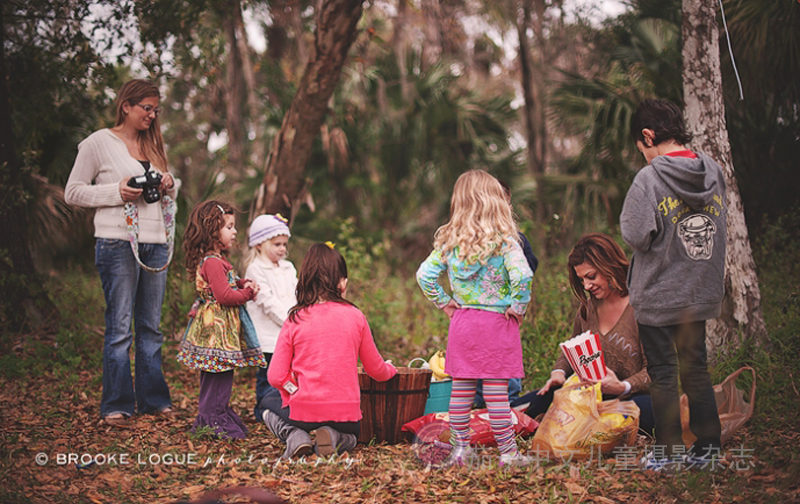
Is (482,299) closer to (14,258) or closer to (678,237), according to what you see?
(678,237)

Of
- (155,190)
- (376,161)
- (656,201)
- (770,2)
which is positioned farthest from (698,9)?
(376,161)

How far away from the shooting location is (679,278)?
319 centimetres

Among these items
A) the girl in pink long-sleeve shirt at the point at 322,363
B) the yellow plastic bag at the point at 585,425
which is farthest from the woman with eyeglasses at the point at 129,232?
the yellow plastic bag at the point at 585,425

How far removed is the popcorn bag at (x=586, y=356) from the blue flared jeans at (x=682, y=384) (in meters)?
0.36

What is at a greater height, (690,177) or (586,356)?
(690,177)

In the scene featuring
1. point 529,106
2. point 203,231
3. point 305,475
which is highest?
point 529,106

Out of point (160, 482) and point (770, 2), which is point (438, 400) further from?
point (770, 2)

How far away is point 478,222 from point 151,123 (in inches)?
95.4

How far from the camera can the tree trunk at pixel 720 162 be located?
4.67 metres

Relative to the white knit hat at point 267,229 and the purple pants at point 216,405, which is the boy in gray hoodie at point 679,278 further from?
the purple pants at point 216,405

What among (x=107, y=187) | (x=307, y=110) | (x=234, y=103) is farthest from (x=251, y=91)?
(x=107, y=187)

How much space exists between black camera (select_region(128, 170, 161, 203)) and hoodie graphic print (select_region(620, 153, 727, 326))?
113 inches

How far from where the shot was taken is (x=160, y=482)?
11.0 feet

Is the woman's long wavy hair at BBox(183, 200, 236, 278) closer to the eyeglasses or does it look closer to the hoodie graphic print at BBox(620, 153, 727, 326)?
the eyeglasses
